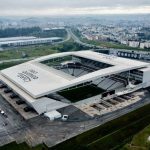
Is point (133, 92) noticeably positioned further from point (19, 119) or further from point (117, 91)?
point (19, 119)

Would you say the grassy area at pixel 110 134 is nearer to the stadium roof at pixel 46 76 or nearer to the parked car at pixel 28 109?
the stadium roof at pixel 46 76

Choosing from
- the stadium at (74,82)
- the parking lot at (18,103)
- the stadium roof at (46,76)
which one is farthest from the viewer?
the stadium roof at (46,76)

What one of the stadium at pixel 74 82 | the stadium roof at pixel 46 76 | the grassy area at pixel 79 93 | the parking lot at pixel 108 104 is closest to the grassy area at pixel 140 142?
the parking lot at pixel 108 104

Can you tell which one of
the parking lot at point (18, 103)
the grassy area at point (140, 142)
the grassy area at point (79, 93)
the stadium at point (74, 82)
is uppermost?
the stadium at point (74, 82)

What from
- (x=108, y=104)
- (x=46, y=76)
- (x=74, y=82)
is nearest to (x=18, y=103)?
(x=46, y=76)

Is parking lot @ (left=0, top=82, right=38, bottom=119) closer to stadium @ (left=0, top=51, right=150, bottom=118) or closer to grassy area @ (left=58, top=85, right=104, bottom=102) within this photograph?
stadium @ (left=0, top=51, right=150, bottom=118)
